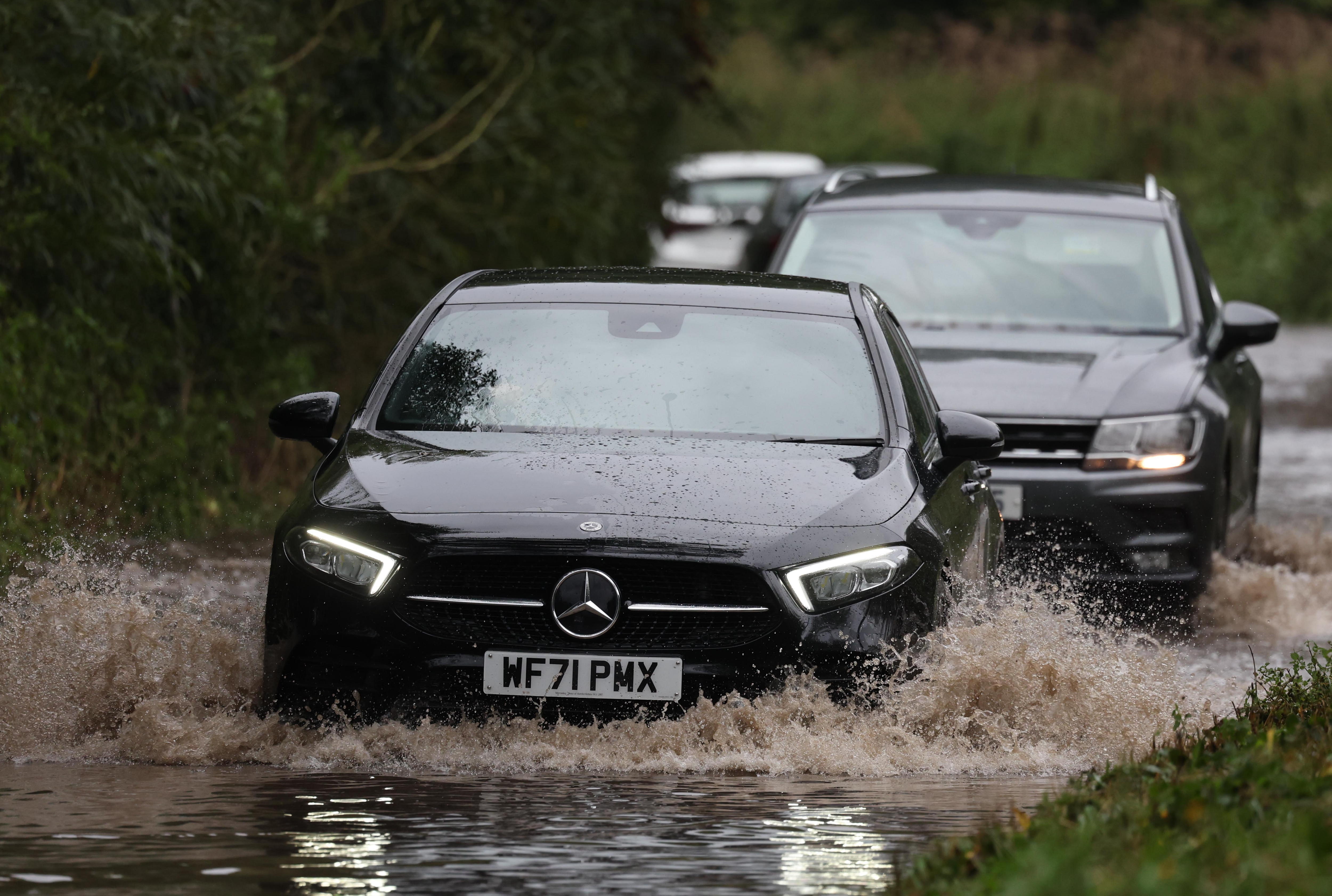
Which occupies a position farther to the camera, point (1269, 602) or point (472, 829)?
point (1269, 602)

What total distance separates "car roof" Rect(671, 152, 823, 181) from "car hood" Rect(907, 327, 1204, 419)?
63.3ft

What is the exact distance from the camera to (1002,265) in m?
11.7

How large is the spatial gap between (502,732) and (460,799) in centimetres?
42

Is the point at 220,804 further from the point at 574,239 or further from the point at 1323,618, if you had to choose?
the point at 574,239

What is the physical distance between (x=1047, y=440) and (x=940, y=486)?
2.65 metres

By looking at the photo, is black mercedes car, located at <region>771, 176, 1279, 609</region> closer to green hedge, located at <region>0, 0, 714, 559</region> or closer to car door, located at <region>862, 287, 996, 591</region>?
car door, located at <region>862, 287, 996, 591</region>

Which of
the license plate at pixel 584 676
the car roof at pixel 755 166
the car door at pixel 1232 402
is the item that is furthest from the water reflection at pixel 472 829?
the car roof at pixel 755 166

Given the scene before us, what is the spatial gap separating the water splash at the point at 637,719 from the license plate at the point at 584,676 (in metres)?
0.08

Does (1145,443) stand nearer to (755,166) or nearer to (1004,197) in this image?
(1004,197)

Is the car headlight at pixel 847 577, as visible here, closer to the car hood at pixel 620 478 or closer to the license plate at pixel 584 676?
the car hood at pixel 620 478

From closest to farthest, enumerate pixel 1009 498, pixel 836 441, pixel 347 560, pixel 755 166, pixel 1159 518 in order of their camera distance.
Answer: pixel 347 560
pixel 836 441
pixel 1009 498
pixel 1159 518
pixel 755 166

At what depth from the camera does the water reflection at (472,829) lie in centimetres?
528

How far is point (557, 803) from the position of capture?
20.2 feet

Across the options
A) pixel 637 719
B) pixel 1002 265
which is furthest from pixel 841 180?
pixel 637 719
